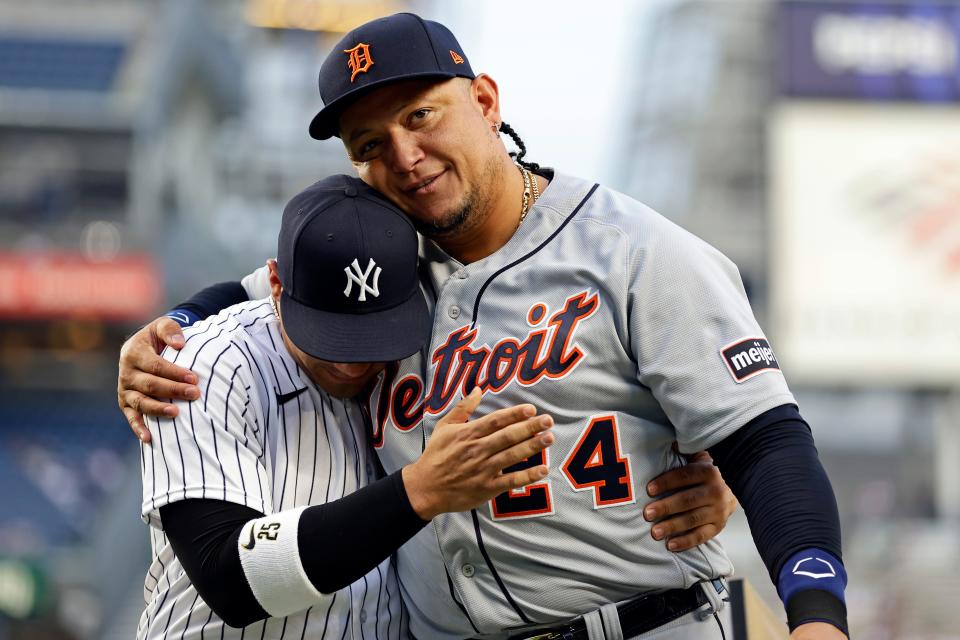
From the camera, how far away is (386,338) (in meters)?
2.35

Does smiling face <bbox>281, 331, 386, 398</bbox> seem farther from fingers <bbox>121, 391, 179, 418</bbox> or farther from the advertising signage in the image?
the advertising signage

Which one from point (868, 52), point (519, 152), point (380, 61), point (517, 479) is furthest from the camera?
point (868, 52)

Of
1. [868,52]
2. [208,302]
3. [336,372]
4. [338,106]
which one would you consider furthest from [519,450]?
[868,52]

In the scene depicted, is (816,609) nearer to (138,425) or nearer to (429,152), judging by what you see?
(429,152)

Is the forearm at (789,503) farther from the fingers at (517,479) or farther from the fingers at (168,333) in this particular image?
the fingers at (168,333)

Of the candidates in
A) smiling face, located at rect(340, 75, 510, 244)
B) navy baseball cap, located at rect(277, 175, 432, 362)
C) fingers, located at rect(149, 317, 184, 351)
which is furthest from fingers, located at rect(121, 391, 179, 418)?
smiling face, located at rect(340, 75, 510, 244)

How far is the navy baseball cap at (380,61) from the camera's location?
2.40 metres

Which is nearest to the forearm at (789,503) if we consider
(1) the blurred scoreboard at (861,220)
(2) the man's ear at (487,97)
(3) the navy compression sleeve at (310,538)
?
(3) the navy compression sleeve at (310,538)

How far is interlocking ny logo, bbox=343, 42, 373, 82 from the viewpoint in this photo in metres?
2.40

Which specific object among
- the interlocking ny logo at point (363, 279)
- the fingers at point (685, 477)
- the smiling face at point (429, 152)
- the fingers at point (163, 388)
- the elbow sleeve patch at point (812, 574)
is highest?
the smiling face at point (429, 152)

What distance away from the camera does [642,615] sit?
7.66ft

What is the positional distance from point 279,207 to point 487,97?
21296 mm

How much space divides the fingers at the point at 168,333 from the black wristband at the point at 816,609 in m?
1.16

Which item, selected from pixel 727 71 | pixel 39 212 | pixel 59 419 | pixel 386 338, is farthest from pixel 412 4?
pixel 386 338
